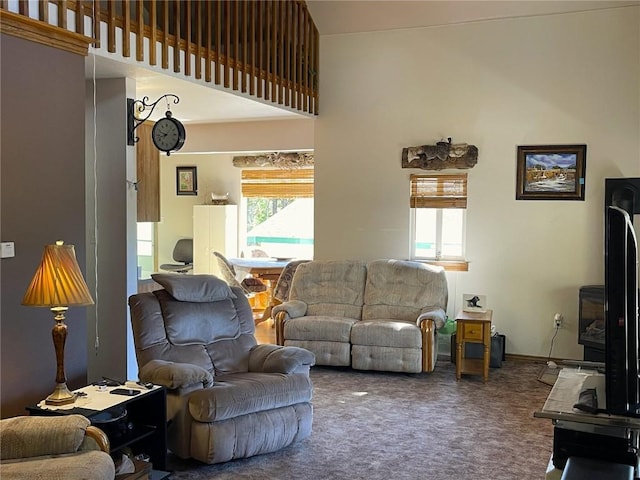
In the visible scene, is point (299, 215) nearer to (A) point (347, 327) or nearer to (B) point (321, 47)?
(B) point (321, 47)

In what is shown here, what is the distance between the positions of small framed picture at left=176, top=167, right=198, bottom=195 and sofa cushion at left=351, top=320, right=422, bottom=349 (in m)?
5.78

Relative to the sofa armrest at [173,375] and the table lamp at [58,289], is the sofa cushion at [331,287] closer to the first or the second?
the sofa armrest at [173,375]

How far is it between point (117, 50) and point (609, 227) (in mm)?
3207

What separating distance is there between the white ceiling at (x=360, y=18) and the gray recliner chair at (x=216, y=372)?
1837mm

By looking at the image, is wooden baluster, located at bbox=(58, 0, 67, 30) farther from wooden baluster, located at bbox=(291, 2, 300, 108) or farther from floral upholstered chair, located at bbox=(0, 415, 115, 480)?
wooden baluster, located at bbox=(291, 2, 300, 108)

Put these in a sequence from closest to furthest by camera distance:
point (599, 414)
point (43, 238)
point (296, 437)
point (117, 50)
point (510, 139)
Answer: point (599, 414), point (43, 238), point (296, 437), point (117, 50), point (510, 139)

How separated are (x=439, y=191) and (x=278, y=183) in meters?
4.14

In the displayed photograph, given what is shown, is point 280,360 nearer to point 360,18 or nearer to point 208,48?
point 208,48

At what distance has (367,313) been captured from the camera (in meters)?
6.22

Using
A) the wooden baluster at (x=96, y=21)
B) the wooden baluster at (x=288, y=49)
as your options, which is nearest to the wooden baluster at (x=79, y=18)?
the wooden baluster at (x=96, y=21)

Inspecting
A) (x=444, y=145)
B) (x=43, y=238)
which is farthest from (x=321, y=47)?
(x=43, y=238)

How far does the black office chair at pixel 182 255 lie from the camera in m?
10.6

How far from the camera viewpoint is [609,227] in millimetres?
2350

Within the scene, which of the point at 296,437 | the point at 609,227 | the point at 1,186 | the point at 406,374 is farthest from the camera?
the point at 406,374
